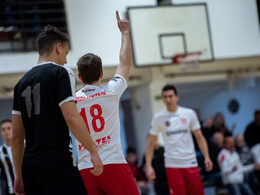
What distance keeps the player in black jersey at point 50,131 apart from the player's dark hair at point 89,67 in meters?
0.58

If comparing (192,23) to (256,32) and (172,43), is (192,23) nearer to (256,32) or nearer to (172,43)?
(172,43)

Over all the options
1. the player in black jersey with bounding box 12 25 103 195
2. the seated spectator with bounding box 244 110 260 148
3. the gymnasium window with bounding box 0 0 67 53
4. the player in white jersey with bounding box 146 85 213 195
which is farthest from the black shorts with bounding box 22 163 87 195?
the seated spectator with bounding box 244 110 260 148

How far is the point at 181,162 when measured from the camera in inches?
260

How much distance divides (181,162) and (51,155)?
381 centimetres

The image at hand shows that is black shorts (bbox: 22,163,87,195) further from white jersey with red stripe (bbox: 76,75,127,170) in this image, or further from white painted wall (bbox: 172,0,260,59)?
white painted wall (bbox: 172,0,260,59)

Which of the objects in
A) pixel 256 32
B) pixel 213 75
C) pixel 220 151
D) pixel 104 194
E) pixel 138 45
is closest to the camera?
pixel 104 194

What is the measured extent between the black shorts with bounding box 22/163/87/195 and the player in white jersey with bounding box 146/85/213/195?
143 inches

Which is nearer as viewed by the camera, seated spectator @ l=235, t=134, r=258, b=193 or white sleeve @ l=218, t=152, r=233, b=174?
white sleeve @ l=218, t=152, r=233, b=174

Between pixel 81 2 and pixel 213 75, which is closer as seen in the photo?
pixel 81 2

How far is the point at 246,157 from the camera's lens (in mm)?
11305

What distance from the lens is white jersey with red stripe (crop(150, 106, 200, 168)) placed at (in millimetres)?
6629

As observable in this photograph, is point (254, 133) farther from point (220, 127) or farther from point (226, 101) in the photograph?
point (226, 101)

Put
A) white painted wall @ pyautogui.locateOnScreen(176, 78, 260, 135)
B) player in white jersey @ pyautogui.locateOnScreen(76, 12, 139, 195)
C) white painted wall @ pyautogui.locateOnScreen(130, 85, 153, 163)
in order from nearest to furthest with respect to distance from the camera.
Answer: player in white jersey @ pyautogui.locateOnScreen(76, 12, 139, 195)
white painted wall @ pyautogui.locateOnScreen(130, 85, 153, 163)
white painted wall @ pyautogui.locateOnScreen(176, 78, 260, 135)

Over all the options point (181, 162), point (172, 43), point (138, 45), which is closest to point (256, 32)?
point (172, 43)
